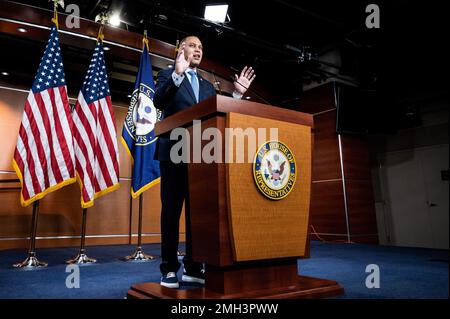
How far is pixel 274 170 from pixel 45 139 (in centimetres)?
258

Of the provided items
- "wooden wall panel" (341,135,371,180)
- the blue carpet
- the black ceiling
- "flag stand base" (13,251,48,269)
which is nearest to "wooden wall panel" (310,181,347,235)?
"wooden wall panel" (341,135,371,180)

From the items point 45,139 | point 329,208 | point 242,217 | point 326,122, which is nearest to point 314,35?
point 326,122

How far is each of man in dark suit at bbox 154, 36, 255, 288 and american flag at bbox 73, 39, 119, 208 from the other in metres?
1.91

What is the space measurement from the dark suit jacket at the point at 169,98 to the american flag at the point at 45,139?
186 centimetres

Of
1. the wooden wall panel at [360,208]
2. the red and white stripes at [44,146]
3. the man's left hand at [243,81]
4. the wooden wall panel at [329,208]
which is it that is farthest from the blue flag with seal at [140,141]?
the wooden wall panel at [360,208]

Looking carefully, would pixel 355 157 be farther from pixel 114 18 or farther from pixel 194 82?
pixel 194 82

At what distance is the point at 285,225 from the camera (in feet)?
4.55

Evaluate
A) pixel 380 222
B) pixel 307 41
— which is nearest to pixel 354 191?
pixel 380 222

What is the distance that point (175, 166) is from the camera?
1.63 m

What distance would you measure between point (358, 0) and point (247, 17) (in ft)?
5.34

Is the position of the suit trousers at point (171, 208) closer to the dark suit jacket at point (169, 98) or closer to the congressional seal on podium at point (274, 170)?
the dark suit jacket at point (169, 98)

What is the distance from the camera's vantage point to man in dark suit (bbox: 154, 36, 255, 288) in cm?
155

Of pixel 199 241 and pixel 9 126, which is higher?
pixel 9 126
